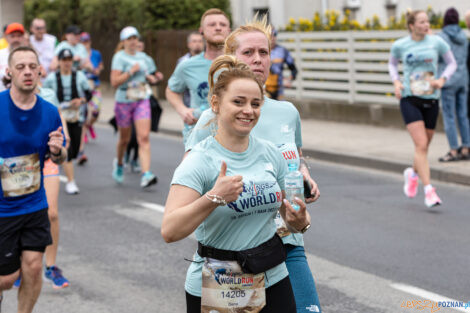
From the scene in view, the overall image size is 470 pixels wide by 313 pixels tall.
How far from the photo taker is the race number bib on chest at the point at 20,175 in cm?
546

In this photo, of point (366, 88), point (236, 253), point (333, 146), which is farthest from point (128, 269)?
point (366, 88)

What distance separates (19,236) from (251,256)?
2.35 metres

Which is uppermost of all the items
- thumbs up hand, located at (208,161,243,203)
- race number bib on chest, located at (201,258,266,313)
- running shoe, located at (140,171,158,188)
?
thumbs up hand, located at (208,161,243,203)

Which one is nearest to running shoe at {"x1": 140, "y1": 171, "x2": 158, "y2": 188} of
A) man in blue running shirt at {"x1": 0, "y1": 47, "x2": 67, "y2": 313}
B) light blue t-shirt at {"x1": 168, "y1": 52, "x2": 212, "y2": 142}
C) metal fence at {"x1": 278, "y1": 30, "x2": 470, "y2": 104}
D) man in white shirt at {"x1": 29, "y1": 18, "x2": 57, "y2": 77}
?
man in white shirt at {"x1": 29, "y1": 18, "x2": 57, "y2": 77}

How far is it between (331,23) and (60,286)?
1261 cm

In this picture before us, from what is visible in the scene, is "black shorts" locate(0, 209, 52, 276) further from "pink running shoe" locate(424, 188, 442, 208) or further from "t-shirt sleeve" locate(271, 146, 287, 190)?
"pink running shoe" locate(424, 188, 442, 208)

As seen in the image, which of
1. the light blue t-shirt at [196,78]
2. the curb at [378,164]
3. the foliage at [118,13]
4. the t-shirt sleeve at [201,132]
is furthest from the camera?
the foliage at [118,13]

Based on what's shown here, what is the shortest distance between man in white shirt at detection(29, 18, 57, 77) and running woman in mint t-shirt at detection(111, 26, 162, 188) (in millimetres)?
2058

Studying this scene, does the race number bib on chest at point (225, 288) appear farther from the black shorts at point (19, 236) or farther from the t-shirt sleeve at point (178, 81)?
the t-shirt sleeve at point (178, 81)

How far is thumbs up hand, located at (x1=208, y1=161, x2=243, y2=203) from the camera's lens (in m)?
3.33

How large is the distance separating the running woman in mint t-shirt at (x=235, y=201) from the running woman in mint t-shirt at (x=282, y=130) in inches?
21.1

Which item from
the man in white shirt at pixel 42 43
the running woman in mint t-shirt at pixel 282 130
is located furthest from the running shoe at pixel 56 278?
the man in white shirt at pixel 42 43

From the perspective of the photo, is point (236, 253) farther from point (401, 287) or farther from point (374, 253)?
point (374, 253)

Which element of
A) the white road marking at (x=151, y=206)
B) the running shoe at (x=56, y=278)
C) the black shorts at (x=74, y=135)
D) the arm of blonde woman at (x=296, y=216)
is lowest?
the white road marking at (x=151, y=206)
